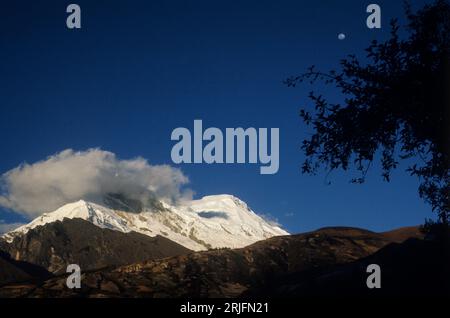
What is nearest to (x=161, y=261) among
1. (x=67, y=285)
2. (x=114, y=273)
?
(x=114, y=273)

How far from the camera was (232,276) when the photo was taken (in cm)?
1936

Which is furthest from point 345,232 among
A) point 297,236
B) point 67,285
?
point 67,285

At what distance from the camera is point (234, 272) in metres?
19.6

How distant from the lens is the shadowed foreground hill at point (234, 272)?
683 inches

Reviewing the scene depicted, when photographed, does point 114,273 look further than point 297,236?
No

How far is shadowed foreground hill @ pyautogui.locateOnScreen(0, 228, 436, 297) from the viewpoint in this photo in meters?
17.3
